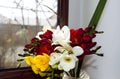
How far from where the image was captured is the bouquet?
928 millimetres

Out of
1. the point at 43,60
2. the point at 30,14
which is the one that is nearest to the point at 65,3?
the point at 30,14

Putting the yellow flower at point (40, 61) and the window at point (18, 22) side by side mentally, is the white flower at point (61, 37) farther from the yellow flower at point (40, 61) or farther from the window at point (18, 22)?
the window at point (18, 22)

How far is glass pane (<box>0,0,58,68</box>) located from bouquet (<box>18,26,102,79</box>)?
0.25m

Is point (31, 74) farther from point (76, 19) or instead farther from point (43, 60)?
point (76, 19)

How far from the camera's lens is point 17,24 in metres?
1.28

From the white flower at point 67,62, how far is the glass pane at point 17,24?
380 mm

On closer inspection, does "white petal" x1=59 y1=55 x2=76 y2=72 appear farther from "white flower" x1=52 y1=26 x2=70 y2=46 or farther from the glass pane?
the glass pane

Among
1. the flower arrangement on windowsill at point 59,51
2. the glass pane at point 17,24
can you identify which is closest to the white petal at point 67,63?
the flower arrangement on windowsill at point 59,51

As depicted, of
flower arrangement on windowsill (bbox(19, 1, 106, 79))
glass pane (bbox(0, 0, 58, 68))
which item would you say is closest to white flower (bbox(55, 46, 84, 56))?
flower arrangement on windowsill (bbox(19, 1, 106, 79))

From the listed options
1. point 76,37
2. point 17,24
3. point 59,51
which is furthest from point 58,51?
point 17,24

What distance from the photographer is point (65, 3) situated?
4.86 ft

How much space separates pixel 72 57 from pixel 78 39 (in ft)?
0.32

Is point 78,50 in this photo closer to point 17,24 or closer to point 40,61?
point 40,61

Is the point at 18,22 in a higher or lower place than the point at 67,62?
higher
